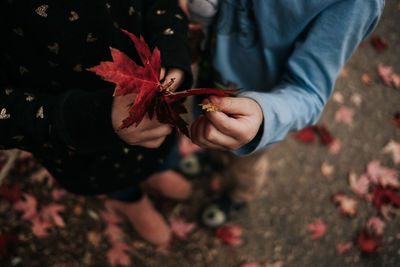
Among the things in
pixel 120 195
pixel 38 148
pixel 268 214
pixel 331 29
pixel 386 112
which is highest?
pixel 331 29

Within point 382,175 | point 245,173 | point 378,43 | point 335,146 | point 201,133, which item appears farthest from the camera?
point 378,43

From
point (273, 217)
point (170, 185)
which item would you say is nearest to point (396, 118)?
point (273, 217)

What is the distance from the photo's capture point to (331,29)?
70 centimetres

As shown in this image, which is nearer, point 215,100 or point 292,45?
point 215,100

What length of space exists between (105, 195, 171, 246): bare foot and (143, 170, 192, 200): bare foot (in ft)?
0.43

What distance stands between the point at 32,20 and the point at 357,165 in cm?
215

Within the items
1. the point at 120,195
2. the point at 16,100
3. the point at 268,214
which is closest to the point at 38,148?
the point at 16,100

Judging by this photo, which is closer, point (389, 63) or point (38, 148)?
point (38, 148)

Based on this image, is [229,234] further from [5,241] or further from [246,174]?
[5,241]

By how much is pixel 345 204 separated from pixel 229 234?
2.84 ft

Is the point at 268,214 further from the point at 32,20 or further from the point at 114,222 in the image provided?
the point at 32,20

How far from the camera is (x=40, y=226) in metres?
1.51

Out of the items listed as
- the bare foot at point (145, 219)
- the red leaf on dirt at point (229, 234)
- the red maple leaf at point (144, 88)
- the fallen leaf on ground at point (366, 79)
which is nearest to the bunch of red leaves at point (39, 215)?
the bare foot at point (145, 219)

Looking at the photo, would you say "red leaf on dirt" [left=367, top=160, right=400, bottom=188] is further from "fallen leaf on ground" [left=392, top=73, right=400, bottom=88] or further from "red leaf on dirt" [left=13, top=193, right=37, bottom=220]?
"red leaf on dirt" [left=13, top=193, right=37, bottom=220]
